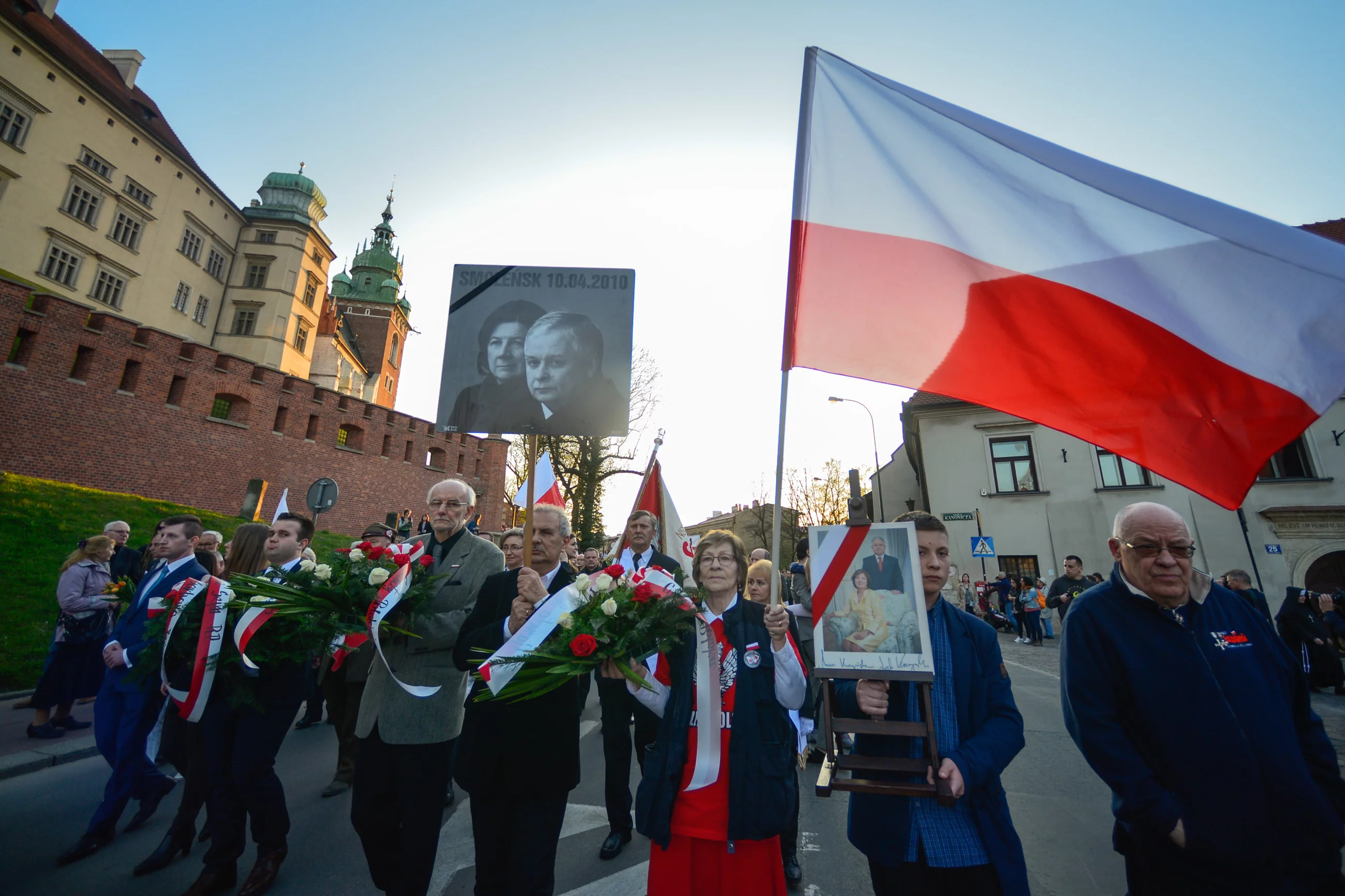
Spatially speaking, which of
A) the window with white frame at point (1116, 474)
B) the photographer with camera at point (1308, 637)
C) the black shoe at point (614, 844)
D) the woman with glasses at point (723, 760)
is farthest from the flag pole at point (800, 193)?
the window with white frame at point (1116, 474)

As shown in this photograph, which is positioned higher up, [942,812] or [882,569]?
[882,569]

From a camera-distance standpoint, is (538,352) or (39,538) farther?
(39,538)

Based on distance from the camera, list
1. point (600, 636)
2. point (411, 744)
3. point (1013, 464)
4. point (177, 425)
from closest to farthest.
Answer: point (600, 636) < point (411, 744) < point (1013, 464) < point (177, 425)

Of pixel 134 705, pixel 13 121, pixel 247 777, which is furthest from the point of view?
pixel 13 121

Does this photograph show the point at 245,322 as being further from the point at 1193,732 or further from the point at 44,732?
the point at 1193,732

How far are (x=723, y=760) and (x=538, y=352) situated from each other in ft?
9.53

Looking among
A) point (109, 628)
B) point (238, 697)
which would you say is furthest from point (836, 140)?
point (109, 628)

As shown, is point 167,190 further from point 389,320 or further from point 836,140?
point 836,140

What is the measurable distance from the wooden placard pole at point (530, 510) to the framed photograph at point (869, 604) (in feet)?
5.00

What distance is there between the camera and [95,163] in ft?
104

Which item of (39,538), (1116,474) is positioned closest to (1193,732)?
(39,538)

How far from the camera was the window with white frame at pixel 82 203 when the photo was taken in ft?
98.7

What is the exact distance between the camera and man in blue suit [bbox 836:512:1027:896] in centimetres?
216

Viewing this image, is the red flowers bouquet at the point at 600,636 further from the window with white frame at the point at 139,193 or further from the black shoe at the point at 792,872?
the window with white frame at the point at 139,193
